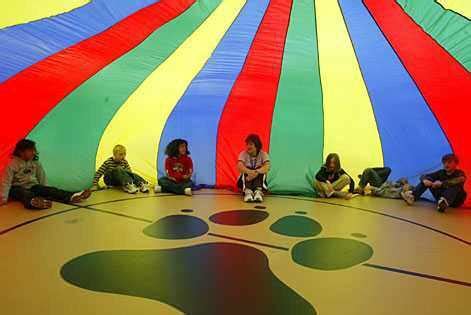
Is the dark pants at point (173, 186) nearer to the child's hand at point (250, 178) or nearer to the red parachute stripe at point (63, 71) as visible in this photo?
the child's hand at point (250, 178)

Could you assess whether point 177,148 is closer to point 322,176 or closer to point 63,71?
point 63,71

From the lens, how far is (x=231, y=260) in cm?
194

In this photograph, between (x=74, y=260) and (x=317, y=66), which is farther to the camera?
(x=317, y=66)

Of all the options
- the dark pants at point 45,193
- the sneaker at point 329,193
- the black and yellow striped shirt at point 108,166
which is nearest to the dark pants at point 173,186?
the black and yellow striped shirt at point 108,166

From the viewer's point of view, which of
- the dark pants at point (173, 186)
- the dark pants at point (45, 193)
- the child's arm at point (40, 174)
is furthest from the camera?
the dark pants at point (173, 186)

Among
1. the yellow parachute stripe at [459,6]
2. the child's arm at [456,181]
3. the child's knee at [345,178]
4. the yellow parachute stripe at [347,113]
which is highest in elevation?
the yellow parachute stripe at [459,6]

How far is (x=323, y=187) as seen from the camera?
359 centimetres

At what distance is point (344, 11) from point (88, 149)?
2550 millimetres

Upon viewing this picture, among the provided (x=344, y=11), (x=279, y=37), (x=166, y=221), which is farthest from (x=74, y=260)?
(x=344, y=11)

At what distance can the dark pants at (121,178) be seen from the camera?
12.0 feet

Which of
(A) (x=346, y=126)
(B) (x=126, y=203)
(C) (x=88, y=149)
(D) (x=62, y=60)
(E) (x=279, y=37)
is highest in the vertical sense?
(E) (x=279, y=37)

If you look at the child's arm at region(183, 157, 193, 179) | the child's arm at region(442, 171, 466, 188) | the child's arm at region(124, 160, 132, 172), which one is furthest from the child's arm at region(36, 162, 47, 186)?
the child's arm at region(442, 171, 466, 188)

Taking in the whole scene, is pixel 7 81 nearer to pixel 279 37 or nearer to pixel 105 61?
pixel 105 61

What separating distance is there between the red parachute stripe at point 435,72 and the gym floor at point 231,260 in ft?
2.48
